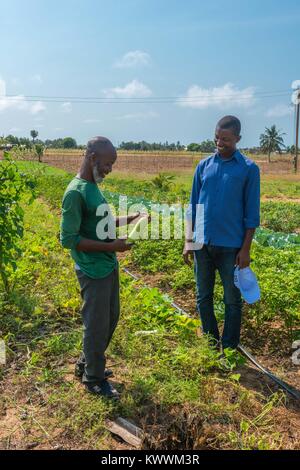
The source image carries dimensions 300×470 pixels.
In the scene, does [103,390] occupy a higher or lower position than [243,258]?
lower

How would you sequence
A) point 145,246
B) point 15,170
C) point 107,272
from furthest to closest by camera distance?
point 145,246 → point 15,170 → point 107,272

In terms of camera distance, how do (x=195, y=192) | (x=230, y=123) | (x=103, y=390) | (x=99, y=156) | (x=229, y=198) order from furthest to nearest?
(x=195, y=192) → (x=229, y=198) → (x=230, y=123) → (x=103, y=390) → (x=99, y=156)

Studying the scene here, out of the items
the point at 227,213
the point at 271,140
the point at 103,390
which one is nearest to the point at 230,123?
the point at 227,213

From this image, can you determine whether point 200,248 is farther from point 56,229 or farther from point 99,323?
point 56,229

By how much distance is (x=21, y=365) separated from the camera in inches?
144

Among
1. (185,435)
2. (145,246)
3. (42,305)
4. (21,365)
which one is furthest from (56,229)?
(185,435)

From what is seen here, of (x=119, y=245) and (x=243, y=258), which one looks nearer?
(x=119, y=245)

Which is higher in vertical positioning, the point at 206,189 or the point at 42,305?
the point at 206,189

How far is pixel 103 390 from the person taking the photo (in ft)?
→ 10.1

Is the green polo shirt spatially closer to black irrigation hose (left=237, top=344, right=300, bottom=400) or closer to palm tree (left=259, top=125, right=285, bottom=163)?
black irrigation hose (left=237, top=344, right=300, bottom=400)

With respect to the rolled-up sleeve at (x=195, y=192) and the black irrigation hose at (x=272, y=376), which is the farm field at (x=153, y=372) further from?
the rolled-up sleeve at (x=195, y=192)

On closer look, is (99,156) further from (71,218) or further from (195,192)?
(195,192)

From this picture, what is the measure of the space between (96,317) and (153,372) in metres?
0.75
